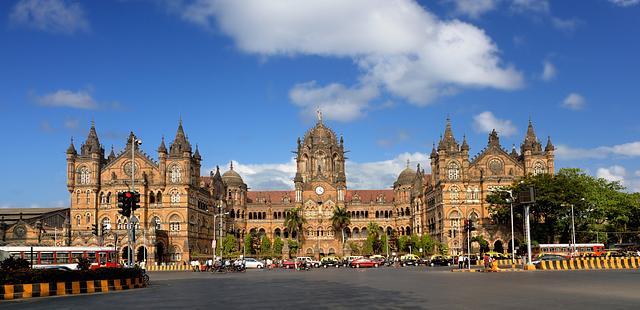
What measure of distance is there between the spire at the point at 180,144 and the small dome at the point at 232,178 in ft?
89.7

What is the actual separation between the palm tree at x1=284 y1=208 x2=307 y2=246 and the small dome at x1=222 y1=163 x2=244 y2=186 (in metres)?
14.1

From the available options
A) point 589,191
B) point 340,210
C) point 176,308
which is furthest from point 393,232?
point 176,308

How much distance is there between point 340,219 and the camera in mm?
122938

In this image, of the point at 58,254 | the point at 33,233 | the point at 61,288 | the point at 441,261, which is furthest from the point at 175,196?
the point at 61,288

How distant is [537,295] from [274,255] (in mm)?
92908

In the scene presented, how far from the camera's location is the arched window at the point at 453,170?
10400cm

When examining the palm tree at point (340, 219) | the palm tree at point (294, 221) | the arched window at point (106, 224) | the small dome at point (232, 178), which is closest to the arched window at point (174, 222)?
the arched window at point (106, 224)

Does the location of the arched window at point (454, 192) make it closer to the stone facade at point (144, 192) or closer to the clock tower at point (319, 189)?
the clock tower at point (319, 189)

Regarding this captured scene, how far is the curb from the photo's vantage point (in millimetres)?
28641

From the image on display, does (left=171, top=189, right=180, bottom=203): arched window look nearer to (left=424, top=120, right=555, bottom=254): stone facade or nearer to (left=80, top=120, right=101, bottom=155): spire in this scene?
(left=80, top=120, right=101, bottom=155): spire

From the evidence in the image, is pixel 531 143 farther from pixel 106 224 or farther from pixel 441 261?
pixel 106 224

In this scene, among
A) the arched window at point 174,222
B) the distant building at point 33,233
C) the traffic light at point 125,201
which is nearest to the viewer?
the traffic light at point 125,201

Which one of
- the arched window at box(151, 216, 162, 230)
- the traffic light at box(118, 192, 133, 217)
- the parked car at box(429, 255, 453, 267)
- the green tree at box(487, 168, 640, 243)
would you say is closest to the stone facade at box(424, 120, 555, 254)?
the green tree at box(487, 168, 640, 243)

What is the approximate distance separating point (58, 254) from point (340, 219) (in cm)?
6856
